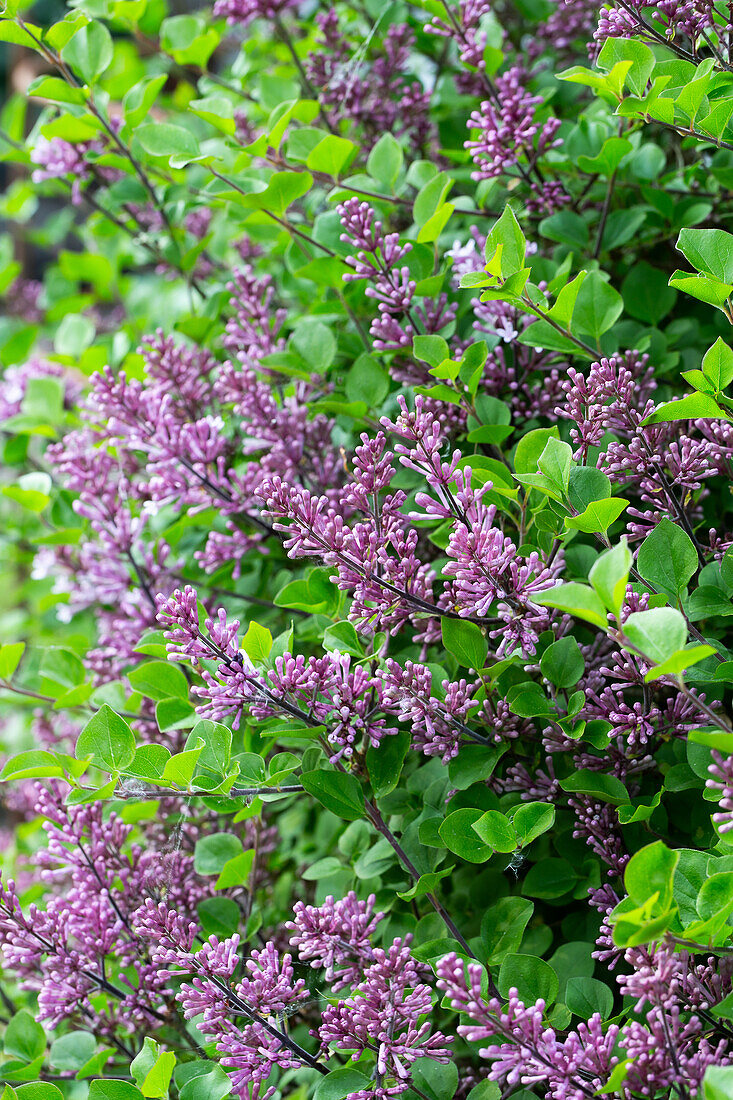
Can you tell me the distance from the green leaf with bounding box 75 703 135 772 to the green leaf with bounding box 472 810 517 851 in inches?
13.0

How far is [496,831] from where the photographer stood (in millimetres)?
775

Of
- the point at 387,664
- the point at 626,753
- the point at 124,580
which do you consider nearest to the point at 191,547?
the point at 124,580

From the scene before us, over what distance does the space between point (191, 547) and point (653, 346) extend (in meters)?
0.69

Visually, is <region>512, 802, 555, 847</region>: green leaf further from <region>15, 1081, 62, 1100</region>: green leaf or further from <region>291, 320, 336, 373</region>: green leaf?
<region>291, 320, 336, 373</region>: green leaf

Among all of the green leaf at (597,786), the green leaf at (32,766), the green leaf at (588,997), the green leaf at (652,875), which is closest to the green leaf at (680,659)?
the green leaf at (652,875)

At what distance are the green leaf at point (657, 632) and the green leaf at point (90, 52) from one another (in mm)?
1116

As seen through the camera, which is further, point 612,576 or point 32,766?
point 32,766

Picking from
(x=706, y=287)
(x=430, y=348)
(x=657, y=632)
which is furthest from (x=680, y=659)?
(x=430, y=348)

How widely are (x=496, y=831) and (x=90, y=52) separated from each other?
3.84 feet

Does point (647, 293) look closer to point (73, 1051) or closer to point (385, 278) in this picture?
point (385, 278)

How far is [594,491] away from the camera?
0.79 metres

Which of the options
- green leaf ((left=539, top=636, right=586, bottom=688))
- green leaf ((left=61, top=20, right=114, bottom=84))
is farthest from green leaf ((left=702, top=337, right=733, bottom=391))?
green leaf ((left=61, top=20, right=114, bottom=84))

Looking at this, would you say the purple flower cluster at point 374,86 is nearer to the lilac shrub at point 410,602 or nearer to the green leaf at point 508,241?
the lilac shrub at point 410,602

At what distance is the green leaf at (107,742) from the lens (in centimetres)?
85
